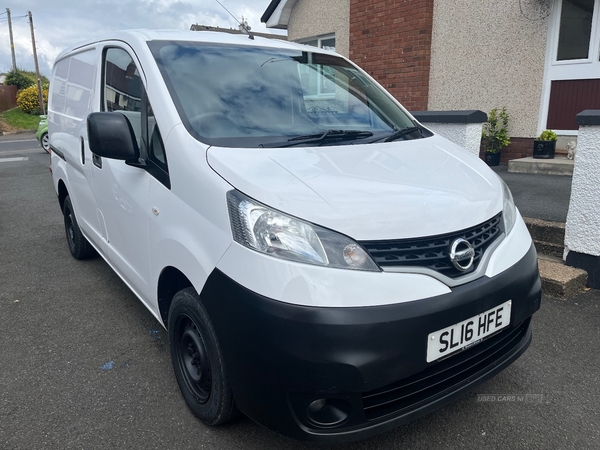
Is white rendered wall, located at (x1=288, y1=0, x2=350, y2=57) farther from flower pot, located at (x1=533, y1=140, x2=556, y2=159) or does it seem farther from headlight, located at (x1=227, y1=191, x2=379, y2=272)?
headlight, located at (x1=227, y1=191, x2=379, y2=272)

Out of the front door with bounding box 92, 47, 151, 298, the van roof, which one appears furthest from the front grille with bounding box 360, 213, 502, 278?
the van roof

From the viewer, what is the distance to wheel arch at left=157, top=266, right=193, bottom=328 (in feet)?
7.74

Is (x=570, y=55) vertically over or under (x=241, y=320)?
over

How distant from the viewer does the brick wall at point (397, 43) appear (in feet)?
28.1

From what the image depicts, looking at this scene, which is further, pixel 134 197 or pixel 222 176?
pixel 134 197

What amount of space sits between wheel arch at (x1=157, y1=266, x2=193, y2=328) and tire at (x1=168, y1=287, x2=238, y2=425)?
0.33 feet

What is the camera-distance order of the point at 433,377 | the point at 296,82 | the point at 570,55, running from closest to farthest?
the point at 433,377, the point at 296,82, the point at 570,55

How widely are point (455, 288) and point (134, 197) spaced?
174 centimetres

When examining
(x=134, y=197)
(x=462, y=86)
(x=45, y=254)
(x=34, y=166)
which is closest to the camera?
(x=134, y=197)

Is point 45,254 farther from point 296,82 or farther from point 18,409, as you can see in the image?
point 296,82

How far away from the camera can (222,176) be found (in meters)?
2.02

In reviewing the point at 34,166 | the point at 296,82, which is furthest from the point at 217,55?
the point at 34,166

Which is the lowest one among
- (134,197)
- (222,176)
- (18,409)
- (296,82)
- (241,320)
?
(18,409)

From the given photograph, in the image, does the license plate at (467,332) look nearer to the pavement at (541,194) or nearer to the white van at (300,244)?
the white van at (300,244)
